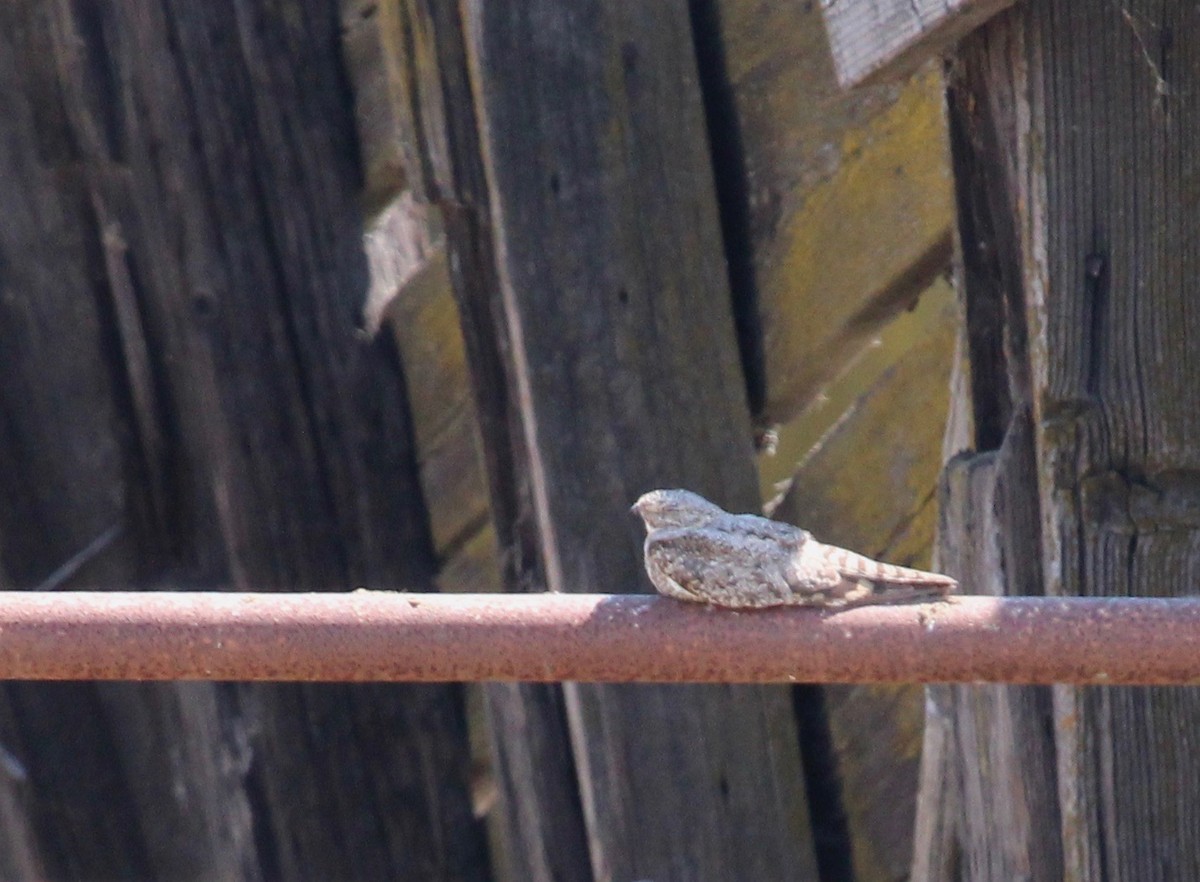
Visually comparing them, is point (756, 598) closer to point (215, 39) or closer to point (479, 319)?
point (479, 319)

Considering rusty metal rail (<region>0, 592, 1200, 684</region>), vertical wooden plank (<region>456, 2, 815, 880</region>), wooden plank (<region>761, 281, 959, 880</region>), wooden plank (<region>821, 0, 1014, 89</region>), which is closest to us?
rusty metal rail (<region>0, 592, 1200, 684</region>)

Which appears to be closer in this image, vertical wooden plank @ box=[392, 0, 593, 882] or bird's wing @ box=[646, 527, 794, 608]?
bird's wing @ box=[646, 527, 794, 608]

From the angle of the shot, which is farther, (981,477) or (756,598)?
(981,477)

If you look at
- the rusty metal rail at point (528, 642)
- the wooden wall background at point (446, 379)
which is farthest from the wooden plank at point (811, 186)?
the rusty metal rail at point (528, 642)

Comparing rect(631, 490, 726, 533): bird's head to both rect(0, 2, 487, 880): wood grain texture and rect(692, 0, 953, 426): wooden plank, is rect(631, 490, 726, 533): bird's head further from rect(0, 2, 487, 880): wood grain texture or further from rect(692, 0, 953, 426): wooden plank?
rect(0, 2, 487, 880): wood grain texture

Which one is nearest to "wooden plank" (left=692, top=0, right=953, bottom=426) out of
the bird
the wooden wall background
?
the wooden wall background

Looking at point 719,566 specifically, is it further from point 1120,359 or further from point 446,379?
point 446,379

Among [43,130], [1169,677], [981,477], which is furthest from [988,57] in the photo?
[43,130]
